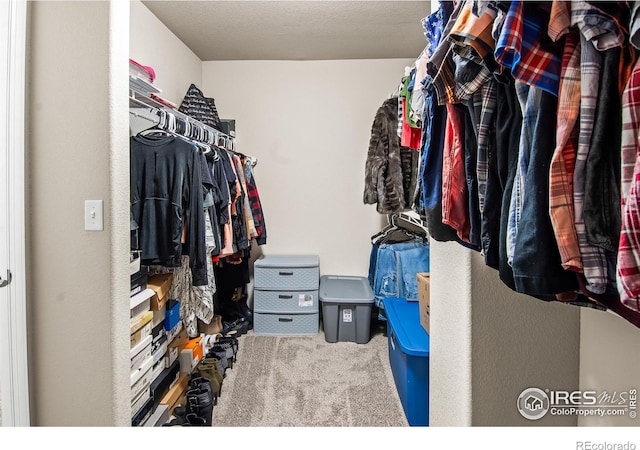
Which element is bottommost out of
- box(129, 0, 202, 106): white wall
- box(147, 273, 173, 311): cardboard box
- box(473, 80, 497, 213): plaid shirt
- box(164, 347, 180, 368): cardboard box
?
box(164, 347, 180, 368): cardboard box

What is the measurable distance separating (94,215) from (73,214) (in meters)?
0.08

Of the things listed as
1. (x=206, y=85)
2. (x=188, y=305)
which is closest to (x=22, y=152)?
(x=188, y=305)

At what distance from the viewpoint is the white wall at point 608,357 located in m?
0.81

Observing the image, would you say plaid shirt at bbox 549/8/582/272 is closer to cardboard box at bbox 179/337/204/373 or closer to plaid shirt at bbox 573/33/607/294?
plaid shirt at bbox 573/33/607/294

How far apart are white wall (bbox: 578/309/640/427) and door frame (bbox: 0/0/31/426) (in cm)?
171

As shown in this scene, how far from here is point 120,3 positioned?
1.10 metres

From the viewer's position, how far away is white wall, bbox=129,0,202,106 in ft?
7.11

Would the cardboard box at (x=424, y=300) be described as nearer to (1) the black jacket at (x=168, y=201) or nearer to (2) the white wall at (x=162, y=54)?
(1) the black jacket at (x=168, y=201)

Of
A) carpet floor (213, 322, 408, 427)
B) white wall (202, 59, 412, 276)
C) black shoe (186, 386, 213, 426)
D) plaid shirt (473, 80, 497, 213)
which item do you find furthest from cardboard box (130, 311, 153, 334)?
white wall (202, 59, 412, 276)

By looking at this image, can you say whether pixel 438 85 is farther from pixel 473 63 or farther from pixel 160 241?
pixel 160 241

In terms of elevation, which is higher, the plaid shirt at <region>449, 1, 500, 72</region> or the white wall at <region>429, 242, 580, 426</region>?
the plaid shirt at <region>449, 1, 500, 72</region>

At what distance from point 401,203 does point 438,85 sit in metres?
1.63

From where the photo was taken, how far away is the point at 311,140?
3.17 metres

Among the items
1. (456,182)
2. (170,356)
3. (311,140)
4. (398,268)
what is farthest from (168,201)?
(311,140)
